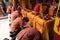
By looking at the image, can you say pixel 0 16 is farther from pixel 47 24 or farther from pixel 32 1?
pixel 47 24

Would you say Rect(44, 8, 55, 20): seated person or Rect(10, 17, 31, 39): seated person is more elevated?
Rect(44, 8, 55, 20): seated person

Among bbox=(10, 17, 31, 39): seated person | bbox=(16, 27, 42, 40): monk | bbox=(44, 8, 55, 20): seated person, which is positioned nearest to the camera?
bbox=(16, 27, 42, 40): monk

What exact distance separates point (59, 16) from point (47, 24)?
16.9 inches

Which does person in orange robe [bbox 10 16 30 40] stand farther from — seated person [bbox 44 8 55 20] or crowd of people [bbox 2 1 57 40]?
seated person [bbox 44 8 55 20]

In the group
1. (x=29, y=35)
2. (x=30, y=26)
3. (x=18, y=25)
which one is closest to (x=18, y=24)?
(x=18, y=25)

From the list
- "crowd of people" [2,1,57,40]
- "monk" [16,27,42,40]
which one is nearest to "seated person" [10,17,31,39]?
"crowd of people" [2,1,57,40]

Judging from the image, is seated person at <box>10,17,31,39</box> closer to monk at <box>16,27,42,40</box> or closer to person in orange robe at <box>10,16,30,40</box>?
person in orange robe at <box>10,16,30,40</box>

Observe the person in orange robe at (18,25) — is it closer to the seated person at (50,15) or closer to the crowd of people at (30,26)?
the crowd of people at (30,26)

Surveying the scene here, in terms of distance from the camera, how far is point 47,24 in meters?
1.63

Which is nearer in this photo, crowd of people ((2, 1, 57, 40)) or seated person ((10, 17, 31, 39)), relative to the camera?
crowd of people ((2, 1, 57, 40))

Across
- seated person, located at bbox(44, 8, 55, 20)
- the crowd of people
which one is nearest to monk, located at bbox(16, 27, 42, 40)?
the crowd of people

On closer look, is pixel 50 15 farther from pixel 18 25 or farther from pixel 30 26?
pixel 18 25

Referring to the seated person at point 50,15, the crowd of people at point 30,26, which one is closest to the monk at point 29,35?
the crowd of people at point 30,26

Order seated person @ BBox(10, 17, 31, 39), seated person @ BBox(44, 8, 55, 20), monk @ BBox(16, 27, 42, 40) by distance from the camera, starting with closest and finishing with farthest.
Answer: monk @ BBox(16, 27, 42, 40), seated person @ BBox(44, 8, 55, 20), seated person @ BBox(10, 17, 31, 39)
